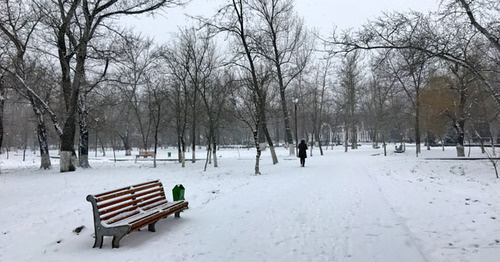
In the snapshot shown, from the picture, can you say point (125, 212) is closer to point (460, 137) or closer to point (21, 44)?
point (21, 44)

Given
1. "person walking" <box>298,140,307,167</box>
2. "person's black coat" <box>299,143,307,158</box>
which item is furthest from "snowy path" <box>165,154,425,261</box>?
"person's black coat" <box>299,143,307,158</box>

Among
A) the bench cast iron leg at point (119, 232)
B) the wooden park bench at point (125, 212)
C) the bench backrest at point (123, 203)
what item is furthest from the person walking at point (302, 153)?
the bench cast iron leg at point (119, 232)

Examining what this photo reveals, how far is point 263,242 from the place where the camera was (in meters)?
5.70

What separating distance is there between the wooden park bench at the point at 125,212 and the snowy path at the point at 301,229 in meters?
0.66

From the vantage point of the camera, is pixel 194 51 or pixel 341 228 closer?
pixel 341 228

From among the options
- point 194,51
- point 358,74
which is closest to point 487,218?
point 194,51

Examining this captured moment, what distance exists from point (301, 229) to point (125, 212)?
10.4ft

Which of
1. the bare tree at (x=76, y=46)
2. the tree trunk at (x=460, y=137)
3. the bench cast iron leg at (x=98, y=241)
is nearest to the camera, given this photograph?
the bench cast iron leg at (x=98, y=241)

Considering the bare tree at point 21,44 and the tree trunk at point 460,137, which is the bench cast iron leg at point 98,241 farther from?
the tree trunk at point 460,137

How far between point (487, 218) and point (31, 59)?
26.0 metres

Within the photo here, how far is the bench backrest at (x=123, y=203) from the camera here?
5.44 m

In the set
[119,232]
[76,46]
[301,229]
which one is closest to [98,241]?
[119,232]

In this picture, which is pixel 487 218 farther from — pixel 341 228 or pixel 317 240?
pixel 317 240

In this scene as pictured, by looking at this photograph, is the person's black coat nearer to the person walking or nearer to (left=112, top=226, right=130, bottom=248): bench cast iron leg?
the person walking
